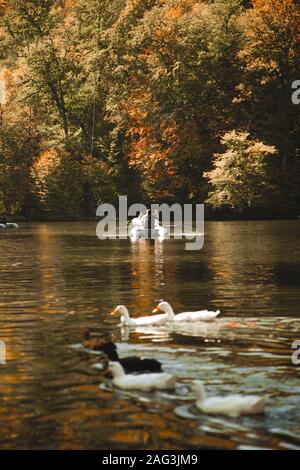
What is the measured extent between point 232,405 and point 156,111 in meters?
84.2

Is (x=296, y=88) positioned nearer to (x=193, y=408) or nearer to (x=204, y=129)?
(x=204, y=129)

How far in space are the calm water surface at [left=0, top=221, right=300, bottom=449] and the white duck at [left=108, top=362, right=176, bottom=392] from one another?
6.7 inches

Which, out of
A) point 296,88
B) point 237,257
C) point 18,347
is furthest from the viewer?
point 296,88

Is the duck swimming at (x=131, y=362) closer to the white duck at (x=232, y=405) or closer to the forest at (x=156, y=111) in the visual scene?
the white duck at (x=232, y=405)

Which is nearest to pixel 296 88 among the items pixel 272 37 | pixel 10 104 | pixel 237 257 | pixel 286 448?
pixel 272 37

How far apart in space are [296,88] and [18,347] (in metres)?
77.9

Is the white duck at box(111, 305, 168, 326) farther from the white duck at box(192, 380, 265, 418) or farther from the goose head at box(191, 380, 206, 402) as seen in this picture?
the white duck at box(192, 380, 265, 418)

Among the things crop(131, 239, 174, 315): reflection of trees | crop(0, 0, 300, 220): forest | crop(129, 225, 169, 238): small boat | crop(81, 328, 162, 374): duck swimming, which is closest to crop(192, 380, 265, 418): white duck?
crop(81, 328, 162, 374): duck swimming

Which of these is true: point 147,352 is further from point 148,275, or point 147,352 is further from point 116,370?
point 148,275

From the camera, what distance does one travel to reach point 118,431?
11.6 m

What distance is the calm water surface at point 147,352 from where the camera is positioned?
38.0 feet

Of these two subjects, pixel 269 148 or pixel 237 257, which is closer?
pixel 237 257
